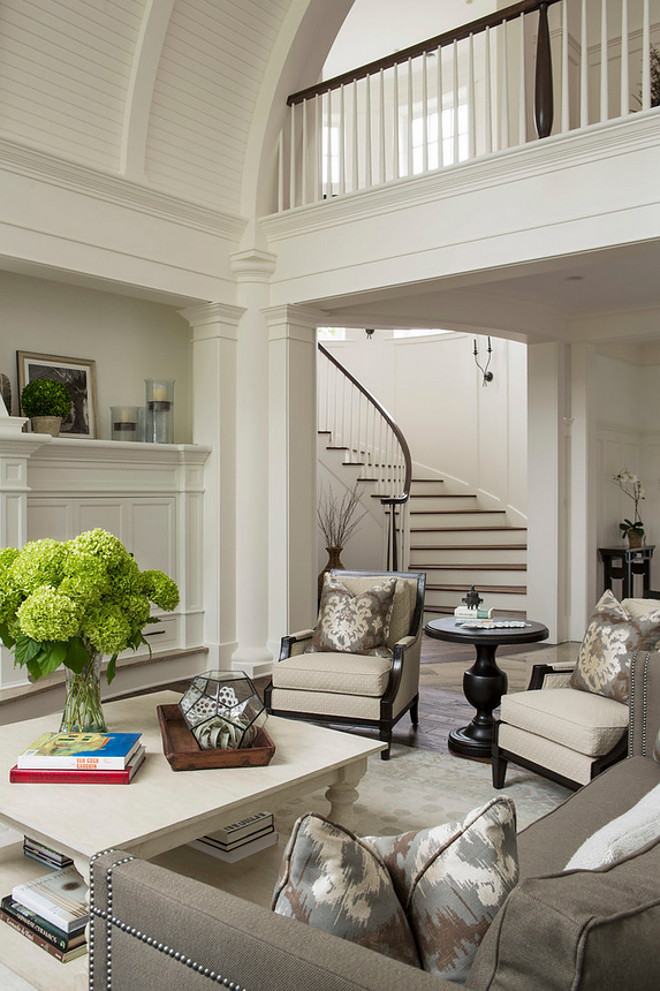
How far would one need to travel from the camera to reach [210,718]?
8.79 feet

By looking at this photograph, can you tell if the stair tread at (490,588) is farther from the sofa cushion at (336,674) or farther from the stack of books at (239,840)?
the stack of books at (239,840)

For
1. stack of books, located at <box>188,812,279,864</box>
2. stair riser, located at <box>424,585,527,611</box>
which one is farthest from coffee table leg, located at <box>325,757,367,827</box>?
stair riser, located at <box>424,585,527,611</box>

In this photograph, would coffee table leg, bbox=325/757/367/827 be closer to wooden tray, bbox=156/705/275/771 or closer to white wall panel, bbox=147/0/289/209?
wooden tray, bbox=156/705/275/771

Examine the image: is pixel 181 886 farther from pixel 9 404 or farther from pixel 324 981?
pixel 9 404

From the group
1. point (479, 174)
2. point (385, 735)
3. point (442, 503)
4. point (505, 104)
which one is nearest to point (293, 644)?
point (385, 735)

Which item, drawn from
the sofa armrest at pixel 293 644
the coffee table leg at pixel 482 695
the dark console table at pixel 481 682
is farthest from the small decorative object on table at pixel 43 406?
the coffee table leg at pixel 482 695

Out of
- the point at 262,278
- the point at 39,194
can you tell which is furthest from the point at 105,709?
the point at 262,278

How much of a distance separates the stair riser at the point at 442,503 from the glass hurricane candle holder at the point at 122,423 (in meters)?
4.87

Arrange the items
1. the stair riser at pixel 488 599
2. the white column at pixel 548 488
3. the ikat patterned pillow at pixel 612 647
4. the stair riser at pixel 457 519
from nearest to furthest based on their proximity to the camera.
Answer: the ikat patterned pillow at pixel 612 647 → the white column at pixel 548 488 → the stair riser at pixel 488 599 → the stair riser at pixel 457 519

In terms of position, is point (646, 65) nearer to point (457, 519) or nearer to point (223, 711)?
point (223, 711)

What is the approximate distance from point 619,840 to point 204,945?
0.67 m

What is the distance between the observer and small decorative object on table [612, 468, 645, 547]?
25.8 ft

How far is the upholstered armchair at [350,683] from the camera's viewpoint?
418 cm

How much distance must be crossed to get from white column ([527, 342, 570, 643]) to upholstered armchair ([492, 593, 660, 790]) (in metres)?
3.63
